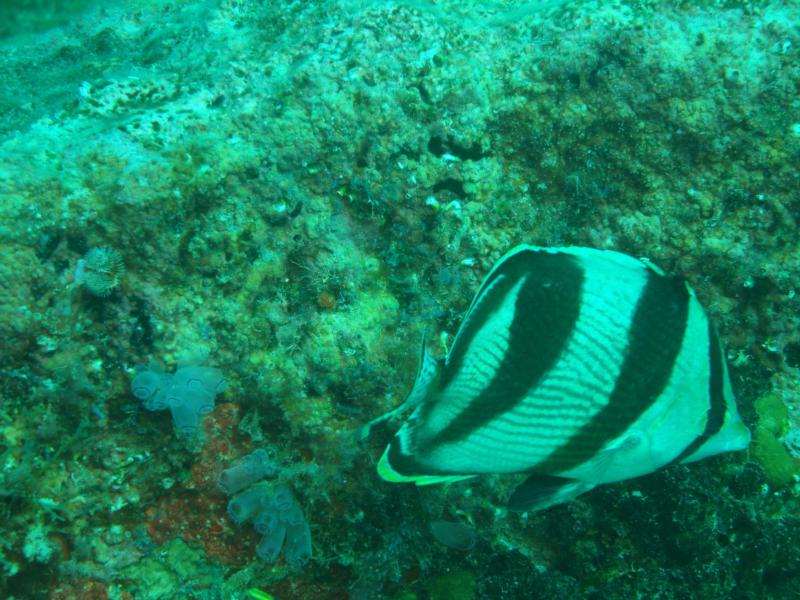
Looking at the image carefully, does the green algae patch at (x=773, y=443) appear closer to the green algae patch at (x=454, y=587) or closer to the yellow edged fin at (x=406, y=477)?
the green algae patch at (x=454, y=587)

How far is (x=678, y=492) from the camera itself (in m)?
2.05

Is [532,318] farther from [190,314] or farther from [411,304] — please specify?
[190,314]

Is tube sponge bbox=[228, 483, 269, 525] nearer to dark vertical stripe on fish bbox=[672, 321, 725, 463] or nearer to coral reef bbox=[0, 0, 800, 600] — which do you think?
coral reef bbox=[0, 0, 800, 600]

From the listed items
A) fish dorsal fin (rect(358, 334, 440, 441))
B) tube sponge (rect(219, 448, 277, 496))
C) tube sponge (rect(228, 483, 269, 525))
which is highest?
fish dorsal fin (rect(358, 334, 440, 441))

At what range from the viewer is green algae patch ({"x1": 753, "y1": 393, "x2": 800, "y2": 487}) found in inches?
85.1

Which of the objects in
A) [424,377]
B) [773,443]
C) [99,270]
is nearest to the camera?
[424,377]

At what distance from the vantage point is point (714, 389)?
1232 mm

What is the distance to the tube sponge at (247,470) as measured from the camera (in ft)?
6.83

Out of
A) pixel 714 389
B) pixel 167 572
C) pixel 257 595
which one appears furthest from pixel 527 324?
pixel 167 572

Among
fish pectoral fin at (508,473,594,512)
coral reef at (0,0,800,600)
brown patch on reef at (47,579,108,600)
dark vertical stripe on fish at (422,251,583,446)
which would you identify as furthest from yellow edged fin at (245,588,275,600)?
dark vertical stripe on fish at (422,251,583,446)

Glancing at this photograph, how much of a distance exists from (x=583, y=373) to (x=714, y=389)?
344 millimetres

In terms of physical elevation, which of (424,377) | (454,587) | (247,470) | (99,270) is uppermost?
(424,377)

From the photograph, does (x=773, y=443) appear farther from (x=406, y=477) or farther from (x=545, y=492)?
(x=406, y=477)

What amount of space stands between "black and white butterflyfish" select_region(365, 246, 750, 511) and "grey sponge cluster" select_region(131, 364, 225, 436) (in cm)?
110
